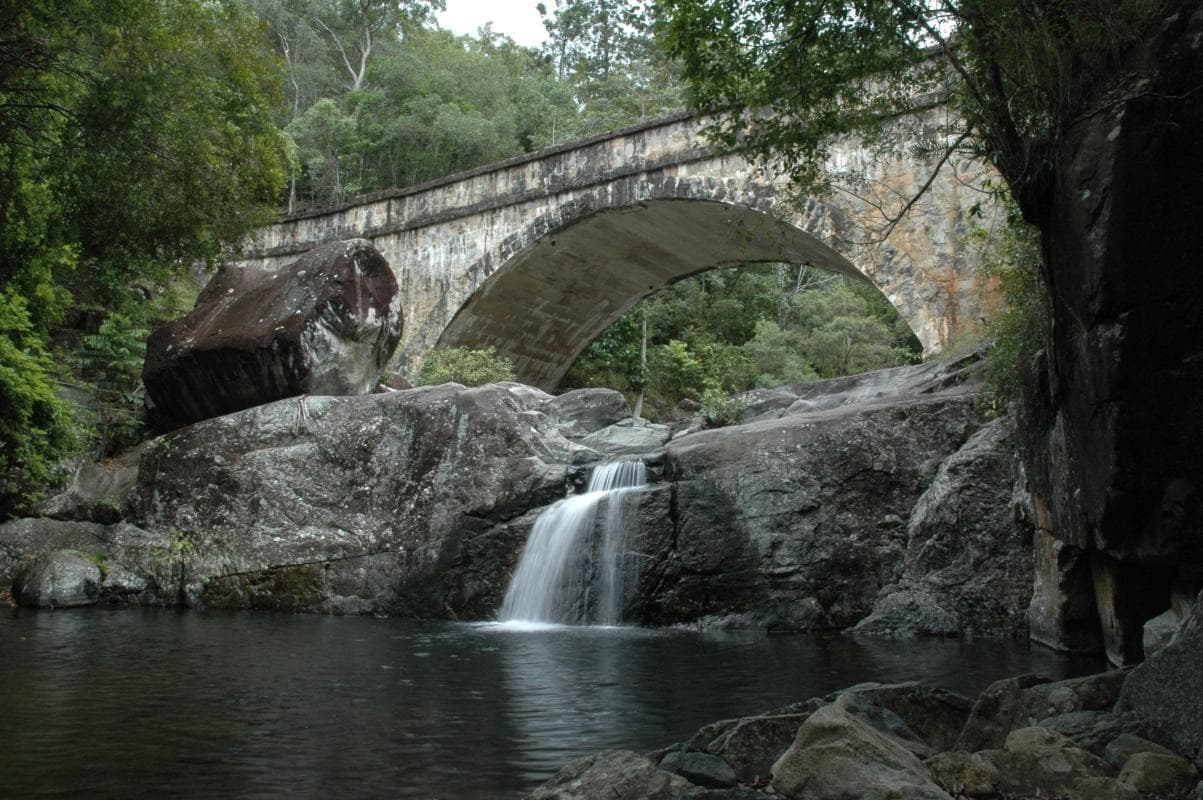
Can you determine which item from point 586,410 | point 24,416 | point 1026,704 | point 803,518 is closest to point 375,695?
point 1026,704

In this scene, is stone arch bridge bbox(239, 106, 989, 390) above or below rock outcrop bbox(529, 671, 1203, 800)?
above

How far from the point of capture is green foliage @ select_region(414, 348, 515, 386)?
18734mm

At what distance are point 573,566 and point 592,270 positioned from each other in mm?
11012

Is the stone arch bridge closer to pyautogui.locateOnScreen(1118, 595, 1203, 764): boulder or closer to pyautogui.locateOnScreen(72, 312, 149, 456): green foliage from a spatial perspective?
pyautogui.locateOnScreen(72, 312, 149, 456): green foliage

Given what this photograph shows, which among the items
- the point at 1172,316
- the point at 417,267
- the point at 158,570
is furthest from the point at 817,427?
the point at 417,267

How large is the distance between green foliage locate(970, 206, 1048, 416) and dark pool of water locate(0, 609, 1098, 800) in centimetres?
217

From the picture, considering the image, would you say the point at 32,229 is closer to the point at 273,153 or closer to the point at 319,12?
the point at 273,153

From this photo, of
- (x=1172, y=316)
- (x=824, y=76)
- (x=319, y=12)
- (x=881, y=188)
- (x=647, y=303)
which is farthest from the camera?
(x=319, y=12)

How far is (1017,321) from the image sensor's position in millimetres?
8523

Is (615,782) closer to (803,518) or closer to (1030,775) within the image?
(1030,775)

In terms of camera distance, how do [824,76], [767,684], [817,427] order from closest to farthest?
[767,684] → [824,76] → [817,427]

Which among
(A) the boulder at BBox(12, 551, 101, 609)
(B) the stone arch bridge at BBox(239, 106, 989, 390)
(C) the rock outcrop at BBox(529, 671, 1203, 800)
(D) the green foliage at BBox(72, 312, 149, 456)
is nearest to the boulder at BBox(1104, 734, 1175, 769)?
(C) the rock outcrop at BBox(529, 671, 1203, 800)

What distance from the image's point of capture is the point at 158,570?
12.1 metres

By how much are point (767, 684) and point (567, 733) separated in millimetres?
1768
